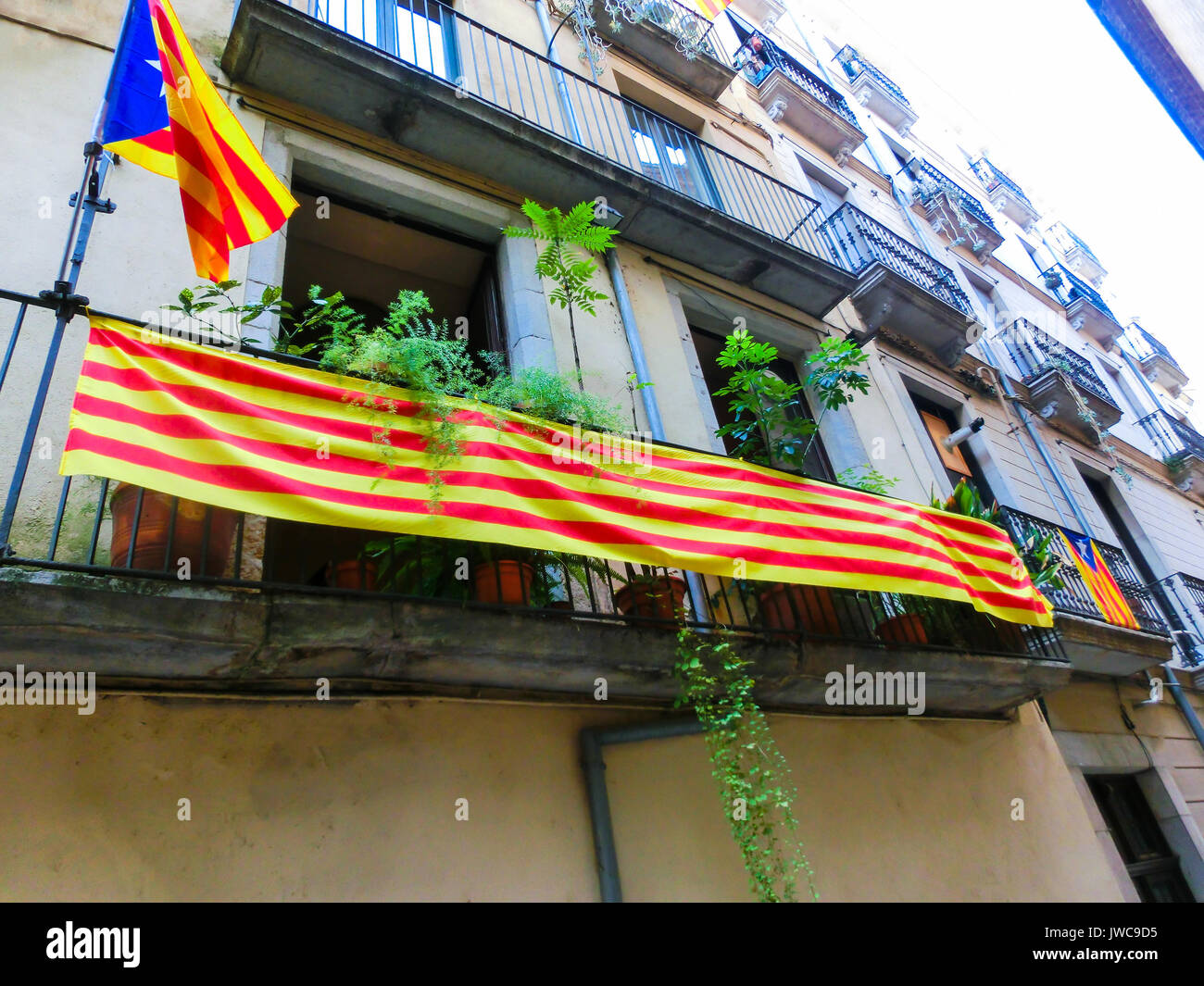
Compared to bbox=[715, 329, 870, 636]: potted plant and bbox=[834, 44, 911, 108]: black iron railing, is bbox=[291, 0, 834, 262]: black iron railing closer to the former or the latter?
bbox=[715, 329, 870, 636]: potted plant

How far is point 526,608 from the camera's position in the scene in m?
3.66

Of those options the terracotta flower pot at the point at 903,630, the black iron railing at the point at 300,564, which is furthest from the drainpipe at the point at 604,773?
the terracotta flower pot at the point at 903,630

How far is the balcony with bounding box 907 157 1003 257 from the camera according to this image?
47.0 feet

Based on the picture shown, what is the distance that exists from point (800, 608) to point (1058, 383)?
9048mm

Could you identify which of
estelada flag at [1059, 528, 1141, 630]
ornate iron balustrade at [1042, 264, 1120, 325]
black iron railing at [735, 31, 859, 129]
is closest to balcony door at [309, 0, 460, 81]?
black iron railing at [735, 31, 859, 129]

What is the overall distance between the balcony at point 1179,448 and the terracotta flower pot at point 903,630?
12.5 metres

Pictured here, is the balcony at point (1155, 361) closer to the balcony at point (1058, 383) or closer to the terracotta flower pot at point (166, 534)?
the balcony at point (1058, 383)

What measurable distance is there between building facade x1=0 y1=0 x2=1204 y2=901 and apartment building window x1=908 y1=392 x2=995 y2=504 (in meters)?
0.04

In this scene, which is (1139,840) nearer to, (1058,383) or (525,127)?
(1058,383)

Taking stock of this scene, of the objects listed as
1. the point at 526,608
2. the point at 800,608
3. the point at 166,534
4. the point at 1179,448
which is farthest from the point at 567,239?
the point at 1179,448

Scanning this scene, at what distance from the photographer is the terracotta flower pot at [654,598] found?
420cm

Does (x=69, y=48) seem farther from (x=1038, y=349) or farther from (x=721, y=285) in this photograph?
(x=1038, y=349)

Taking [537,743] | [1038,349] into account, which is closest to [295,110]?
[537,743]

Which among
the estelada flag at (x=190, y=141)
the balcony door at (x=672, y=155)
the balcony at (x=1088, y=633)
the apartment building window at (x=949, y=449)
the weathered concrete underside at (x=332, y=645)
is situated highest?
the balcony door at (x=672, y=155)
